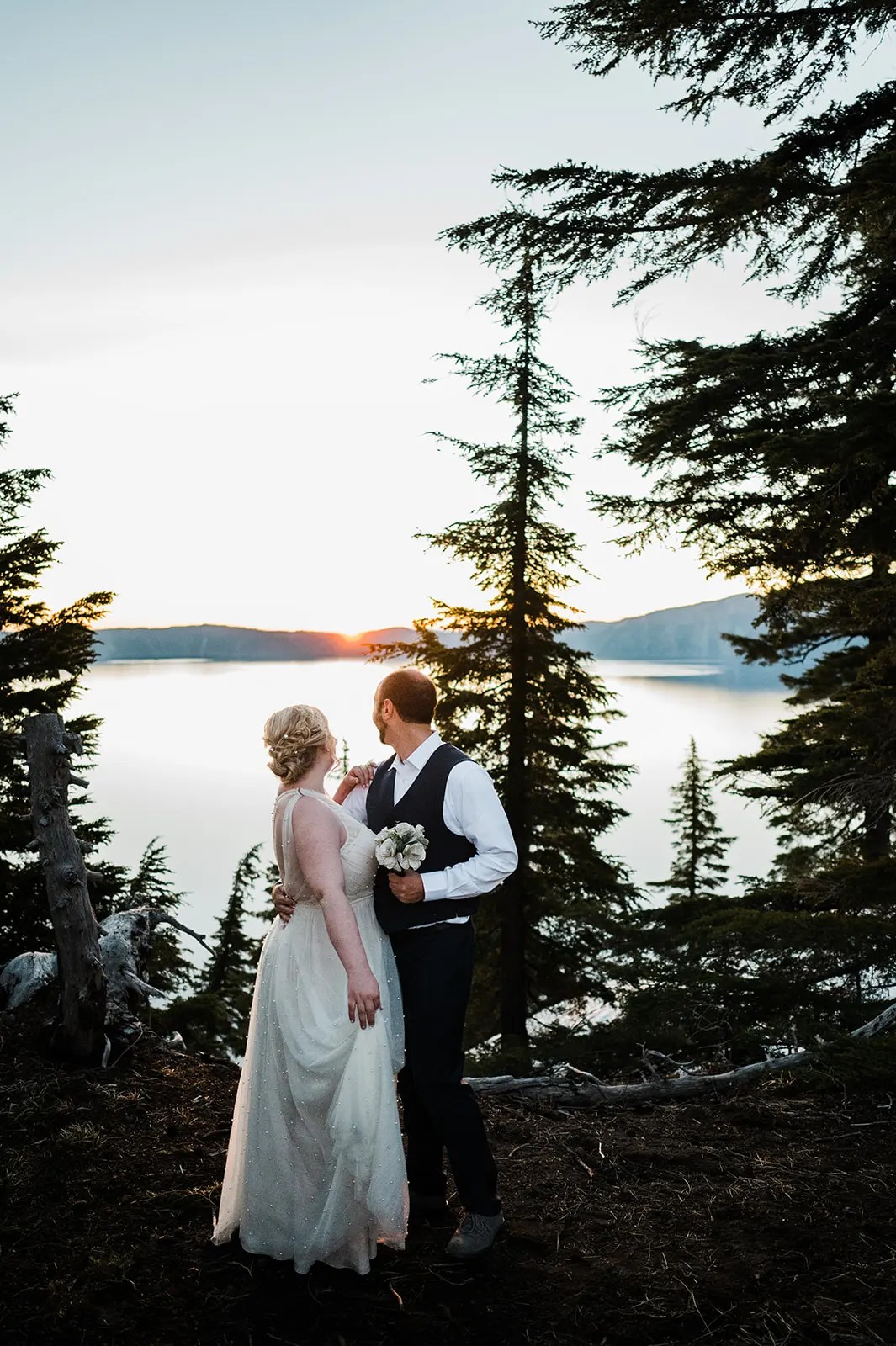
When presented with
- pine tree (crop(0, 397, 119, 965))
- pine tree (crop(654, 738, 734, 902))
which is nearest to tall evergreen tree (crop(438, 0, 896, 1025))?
pine tree (crop(0, 397, 119, 965))

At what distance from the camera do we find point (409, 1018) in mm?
3977

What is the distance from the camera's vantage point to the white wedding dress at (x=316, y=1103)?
12.2 feet

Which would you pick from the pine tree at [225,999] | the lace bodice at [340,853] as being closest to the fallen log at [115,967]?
the pine tree at [225,999]

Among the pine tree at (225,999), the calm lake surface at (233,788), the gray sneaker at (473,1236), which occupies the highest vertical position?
the gray sneaker at (473,1236)

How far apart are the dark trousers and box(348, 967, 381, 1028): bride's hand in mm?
278

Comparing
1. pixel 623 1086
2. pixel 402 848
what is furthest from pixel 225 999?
pixel 402 848

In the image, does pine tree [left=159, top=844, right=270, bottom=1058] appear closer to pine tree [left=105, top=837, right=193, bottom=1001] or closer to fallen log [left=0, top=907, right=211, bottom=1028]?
pine tree [left=105, top=837, right=193, bottom=1001]

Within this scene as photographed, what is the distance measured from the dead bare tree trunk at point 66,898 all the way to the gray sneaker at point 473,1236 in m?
3.10

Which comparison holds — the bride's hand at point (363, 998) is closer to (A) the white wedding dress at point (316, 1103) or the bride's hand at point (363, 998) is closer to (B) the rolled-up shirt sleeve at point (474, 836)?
(A) the white wedding dress at point (316, 1103)

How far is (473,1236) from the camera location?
3891 mm

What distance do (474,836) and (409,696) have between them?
65 cm

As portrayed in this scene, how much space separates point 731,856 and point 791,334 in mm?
72095

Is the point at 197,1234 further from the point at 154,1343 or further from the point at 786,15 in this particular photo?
the point at 786,15

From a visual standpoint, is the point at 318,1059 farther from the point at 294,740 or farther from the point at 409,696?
the point at 409,696
